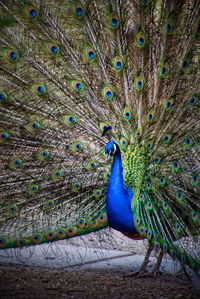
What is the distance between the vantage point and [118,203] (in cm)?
186

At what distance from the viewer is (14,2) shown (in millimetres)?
1665

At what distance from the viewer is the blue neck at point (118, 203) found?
185 centimetres

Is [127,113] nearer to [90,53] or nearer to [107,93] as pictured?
[107,93]

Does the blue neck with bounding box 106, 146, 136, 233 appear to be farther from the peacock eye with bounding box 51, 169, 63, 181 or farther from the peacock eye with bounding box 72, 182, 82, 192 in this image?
the peacock eye with bounding box 51, 169, 63, 181

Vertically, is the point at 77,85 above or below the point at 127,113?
above

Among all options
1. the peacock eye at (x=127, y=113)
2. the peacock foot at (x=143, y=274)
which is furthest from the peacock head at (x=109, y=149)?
the peacock foot at (x=143, y=274)

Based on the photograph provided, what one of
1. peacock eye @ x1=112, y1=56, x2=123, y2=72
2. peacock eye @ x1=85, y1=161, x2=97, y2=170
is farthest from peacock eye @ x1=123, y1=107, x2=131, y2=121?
peacock eye @ x1=85, y1=161, x2=97, y2=170

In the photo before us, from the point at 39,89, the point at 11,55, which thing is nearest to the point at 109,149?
the point at 39,89

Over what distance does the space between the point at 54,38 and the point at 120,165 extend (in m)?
0.99

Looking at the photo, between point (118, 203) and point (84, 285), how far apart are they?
24.2 inches

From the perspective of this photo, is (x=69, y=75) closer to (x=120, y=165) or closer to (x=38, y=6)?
(x=38, y=6)

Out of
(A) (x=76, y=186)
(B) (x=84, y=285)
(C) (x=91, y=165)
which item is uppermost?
(C) (x=91, y=165)

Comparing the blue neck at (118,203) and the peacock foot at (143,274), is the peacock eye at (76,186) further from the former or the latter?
the peacock foot at (143,274)

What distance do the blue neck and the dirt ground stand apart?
0.41 metres
